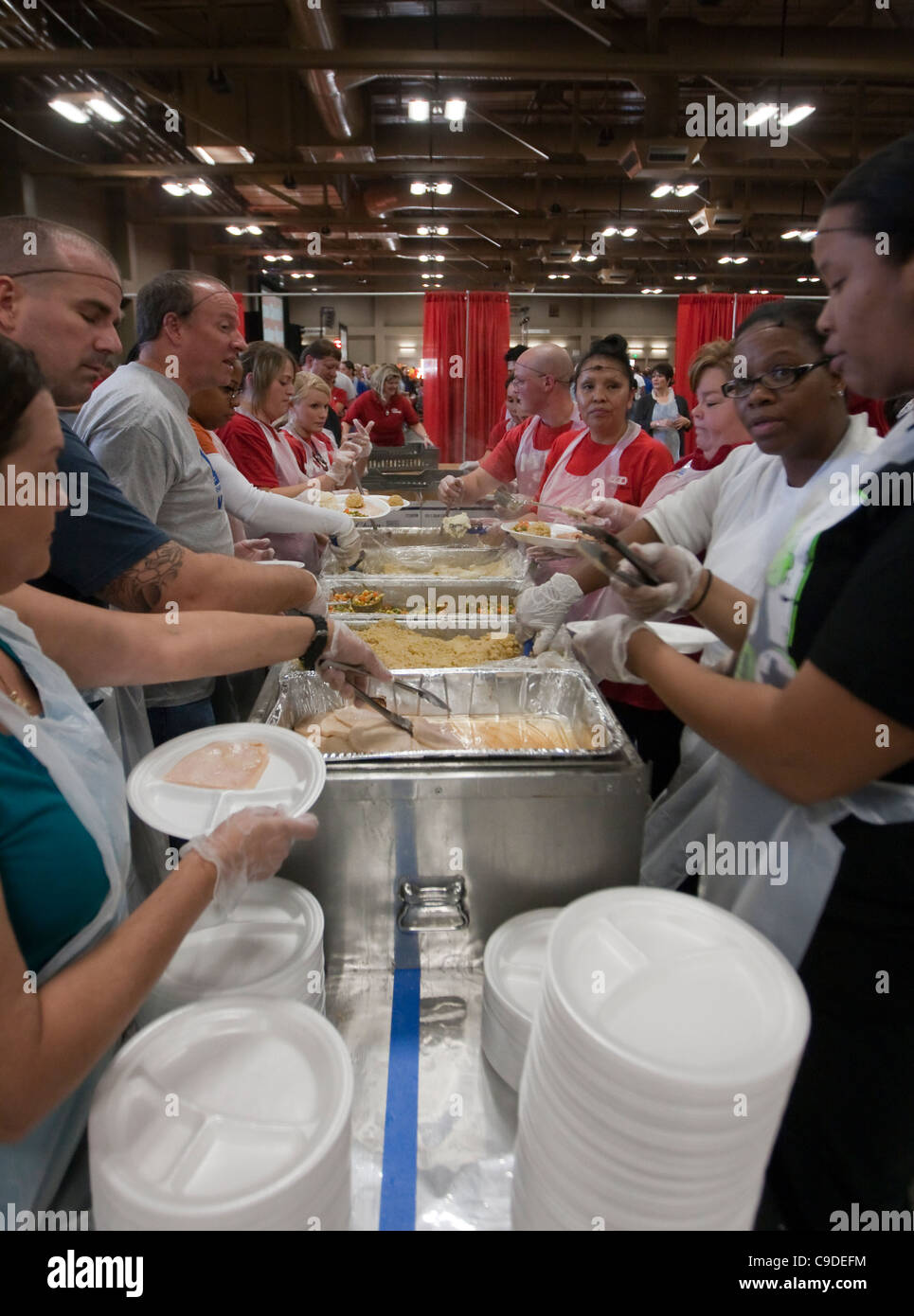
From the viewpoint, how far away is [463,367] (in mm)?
9961

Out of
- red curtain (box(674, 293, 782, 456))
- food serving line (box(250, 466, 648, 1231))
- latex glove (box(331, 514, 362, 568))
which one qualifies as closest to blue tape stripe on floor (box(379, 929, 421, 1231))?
food serving line (box(250, 466, 648, 1231))

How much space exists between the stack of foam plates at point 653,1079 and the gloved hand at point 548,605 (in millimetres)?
1326

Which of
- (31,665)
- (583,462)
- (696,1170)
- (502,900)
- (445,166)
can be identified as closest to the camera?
(696,1170)

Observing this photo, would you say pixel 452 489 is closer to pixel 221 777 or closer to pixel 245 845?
pixel 221 777

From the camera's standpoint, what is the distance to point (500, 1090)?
101 centimetres

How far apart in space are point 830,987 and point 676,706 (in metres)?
0.41

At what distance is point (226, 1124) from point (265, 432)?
3.13 meters

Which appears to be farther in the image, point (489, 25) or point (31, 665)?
point (489, 25)

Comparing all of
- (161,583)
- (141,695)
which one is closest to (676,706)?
(161,583)

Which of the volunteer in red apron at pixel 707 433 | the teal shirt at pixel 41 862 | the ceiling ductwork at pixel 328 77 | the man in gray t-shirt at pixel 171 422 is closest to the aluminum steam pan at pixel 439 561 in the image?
the volunteer in red apron at pixel 707 433

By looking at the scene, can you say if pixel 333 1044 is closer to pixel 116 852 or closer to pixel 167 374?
pixel 116 852

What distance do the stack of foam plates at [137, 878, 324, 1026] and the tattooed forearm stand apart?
0.68 metres

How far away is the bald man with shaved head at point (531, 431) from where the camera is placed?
11.3 feet

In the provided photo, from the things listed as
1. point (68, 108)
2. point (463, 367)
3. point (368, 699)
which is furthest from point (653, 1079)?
point (463, 367)
